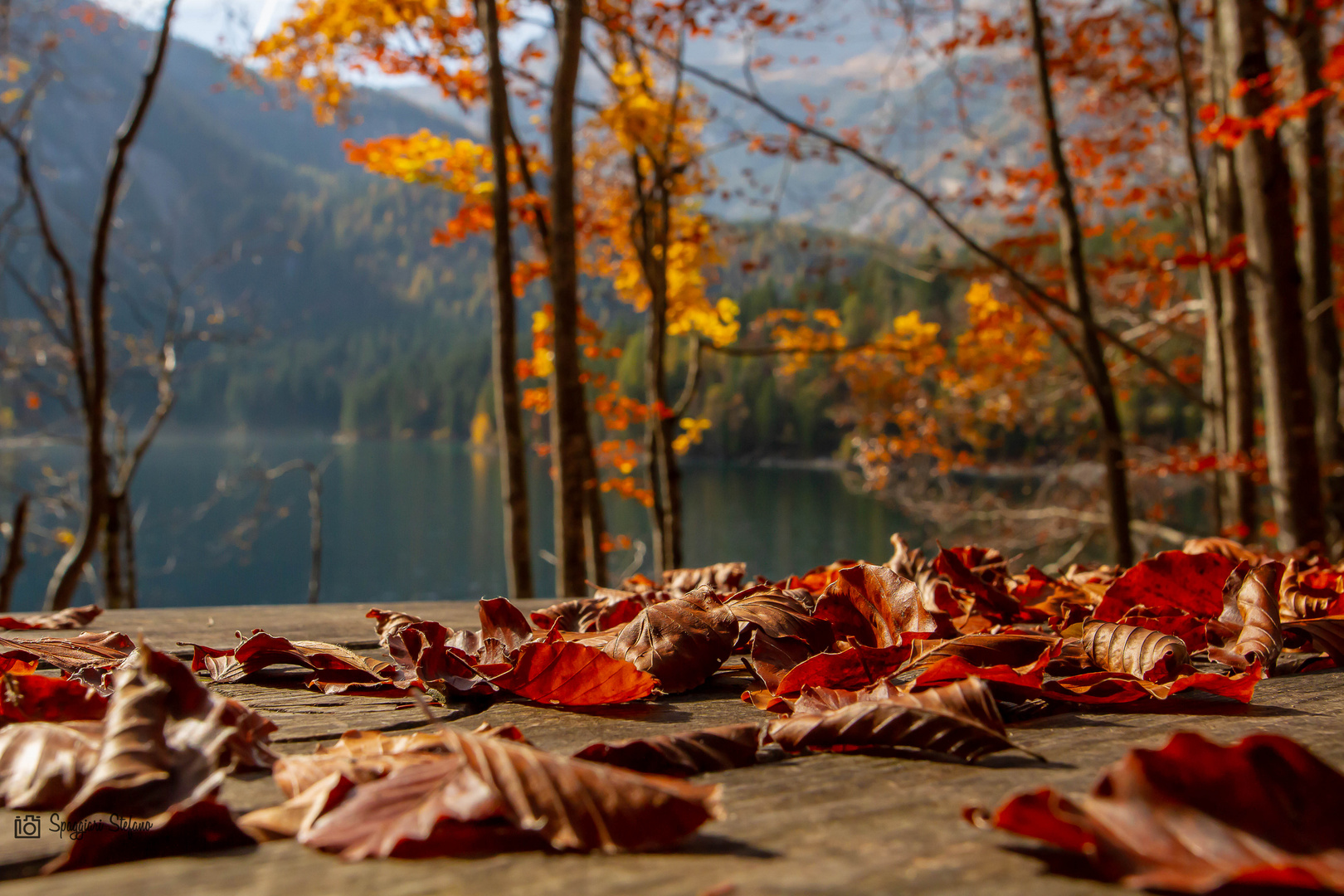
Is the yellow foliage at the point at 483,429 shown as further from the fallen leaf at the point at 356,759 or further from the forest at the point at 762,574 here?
the fallen leaf at the point at 356,759

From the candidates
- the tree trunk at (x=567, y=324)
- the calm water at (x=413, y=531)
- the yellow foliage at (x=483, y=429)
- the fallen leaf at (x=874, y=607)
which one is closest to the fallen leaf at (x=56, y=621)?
the fallen leaf at (x=874, y=607)

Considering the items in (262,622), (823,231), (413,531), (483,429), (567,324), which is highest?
(483,429)

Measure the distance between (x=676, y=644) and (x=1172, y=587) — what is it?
2.53ft

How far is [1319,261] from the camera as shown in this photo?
6.61 meters

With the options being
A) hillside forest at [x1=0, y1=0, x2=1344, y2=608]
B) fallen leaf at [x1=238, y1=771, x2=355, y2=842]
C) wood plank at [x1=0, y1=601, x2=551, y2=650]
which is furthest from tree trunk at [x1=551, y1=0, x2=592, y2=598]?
fallen leaf at [x1=238, y1=771, x2=355, y2=842]

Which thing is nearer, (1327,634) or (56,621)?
(1327,634)

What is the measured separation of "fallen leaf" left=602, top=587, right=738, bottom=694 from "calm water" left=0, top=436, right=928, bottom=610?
450 inches

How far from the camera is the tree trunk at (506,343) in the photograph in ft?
17.6

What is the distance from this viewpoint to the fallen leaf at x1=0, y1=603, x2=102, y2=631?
1.44 metres

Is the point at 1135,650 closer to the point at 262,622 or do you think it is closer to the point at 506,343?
the point at 262,622

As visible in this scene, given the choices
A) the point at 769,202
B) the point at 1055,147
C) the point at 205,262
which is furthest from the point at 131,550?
the point at 1055,147

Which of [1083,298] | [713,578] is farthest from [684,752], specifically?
[1083,298]

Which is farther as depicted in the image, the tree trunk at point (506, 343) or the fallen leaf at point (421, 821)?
the tree trunk at point (506, 343)

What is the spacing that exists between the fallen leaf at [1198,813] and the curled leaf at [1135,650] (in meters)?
0.44
